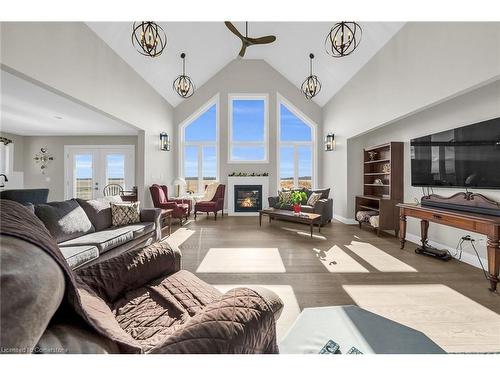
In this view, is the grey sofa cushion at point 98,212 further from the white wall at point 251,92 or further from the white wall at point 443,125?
the white wall at point 443,125

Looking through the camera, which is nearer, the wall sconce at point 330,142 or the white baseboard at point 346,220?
the white baseboard at point 346,220

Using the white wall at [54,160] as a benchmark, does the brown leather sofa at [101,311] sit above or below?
below

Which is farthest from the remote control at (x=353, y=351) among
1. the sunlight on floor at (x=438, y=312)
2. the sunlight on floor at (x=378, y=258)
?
the sunlight on floor at (x=378, y=258)

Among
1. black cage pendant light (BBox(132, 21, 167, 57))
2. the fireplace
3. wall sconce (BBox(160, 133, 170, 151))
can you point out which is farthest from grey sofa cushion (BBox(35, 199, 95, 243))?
the fireplace

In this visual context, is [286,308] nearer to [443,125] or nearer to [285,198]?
[443,125]

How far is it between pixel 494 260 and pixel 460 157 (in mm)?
1387

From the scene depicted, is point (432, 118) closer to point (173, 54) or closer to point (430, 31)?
point (430, 31)

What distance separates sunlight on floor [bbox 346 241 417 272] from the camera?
2.82 m

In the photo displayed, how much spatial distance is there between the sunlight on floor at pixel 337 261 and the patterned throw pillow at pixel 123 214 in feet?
9.03

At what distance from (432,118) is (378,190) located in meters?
1.97

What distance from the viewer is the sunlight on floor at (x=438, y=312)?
62.4 inches

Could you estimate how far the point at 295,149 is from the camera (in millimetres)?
7613
